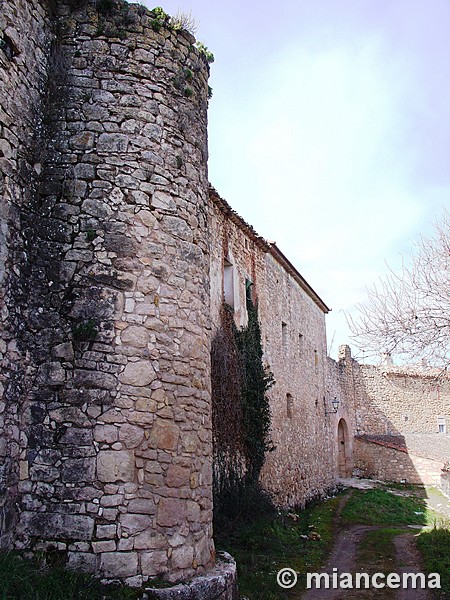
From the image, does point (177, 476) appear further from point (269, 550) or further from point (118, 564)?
point (269, 550)

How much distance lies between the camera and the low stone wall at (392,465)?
20.8 meters

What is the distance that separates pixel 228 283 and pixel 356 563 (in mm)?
5558

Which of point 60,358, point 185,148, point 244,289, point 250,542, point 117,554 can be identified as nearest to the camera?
point 117,554

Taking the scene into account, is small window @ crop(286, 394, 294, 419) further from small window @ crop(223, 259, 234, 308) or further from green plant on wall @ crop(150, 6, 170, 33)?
green plant on wall @ crop(150, 6, 170, 33)

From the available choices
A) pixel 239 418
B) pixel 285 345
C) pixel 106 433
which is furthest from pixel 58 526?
pixel 285 345

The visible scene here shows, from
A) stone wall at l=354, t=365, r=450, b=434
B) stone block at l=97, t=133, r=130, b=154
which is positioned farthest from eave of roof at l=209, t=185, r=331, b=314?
Result: stone wall at l=354, t=365, r=450, b=434

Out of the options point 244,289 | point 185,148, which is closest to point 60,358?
point 185,148

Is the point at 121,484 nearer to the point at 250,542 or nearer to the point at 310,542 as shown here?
the point at 250,542

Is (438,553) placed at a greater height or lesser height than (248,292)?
lesser

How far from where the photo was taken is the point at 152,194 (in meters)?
5.38

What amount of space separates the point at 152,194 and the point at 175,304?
43.5 inches

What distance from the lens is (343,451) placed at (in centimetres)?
2375

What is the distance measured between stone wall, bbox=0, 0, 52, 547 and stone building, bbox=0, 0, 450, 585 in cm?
1

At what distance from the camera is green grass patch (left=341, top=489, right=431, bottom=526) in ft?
45.4
